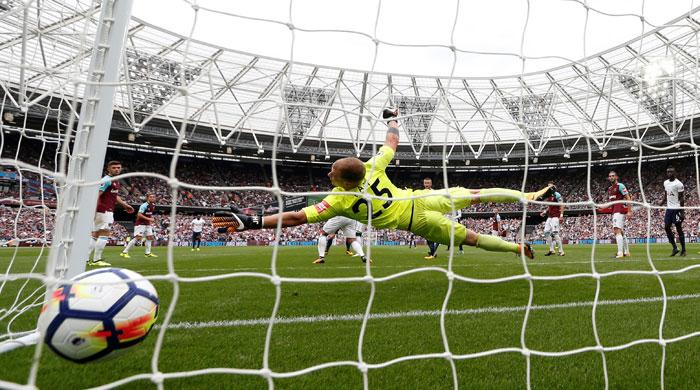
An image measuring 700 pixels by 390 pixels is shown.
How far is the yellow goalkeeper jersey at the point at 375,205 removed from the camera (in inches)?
156

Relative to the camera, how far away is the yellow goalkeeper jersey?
13.0 ft

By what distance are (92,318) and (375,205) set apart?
8.61 ft

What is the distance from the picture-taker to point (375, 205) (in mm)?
4039

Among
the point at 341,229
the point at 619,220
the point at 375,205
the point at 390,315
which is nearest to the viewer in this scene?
the point at 390,315

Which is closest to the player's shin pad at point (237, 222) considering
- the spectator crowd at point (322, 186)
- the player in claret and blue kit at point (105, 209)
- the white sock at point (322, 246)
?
the player in claret and blue kit at point (105, 209)

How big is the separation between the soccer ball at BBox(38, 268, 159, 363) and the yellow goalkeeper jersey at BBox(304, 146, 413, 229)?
2104 millimetres

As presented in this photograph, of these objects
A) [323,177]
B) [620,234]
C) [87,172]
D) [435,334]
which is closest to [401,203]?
[435,334]

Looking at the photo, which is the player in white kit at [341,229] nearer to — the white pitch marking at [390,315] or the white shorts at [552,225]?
the white pitch marking at [390,315]

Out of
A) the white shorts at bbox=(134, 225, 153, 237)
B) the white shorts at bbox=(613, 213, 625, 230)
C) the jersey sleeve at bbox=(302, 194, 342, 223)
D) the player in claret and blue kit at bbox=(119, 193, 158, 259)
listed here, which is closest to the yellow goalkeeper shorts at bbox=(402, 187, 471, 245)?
the jersey sleeve at bbox=(302, 194, 342, 223)

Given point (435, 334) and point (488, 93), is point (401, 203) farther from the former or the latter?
point (488, 93)

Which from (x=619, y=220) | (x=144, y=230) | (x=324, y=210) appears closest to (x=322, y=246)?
(x=324, y=210)

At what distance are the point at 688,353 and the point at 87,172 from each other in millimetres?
3772

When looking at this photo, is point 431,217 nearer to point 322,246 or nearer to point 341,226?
point 341,226

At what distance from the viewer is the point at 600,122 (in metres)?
28.3
